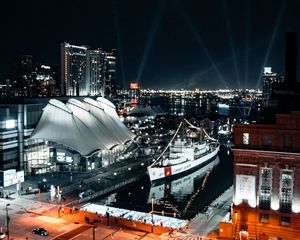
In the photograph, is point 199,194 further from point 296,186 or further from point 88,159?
point 296,186

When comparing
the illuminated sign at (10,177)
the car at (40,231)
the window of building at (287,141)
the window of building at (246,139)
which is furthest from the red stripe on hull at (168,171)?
the window of building at (287,141)

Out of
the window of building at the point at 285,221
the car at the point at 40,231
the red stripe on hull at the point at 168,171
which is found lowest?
the red stripe on hull at the point at 168,171

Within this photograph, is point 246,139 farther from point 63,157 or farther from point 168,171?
point 168,171

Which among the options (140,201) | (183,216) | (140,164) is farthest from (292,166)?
(140,164)

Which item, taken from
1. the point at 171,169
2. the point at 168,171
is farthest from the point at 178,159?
the point at 168,171

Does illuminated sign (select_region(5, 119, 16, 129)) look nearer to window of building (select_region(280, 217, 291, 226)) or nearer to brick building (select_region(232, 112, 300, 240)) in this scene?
brick building (select_region(232, 112, 300, 240))

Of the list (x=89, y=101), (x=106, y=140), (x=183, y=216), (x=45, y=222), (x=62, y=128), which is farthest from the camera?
(x=89, y=101)

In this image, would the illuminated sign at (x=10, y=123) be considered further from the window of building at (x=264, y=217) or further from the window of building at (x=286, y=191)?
the window of building at (x=286, y=191)
